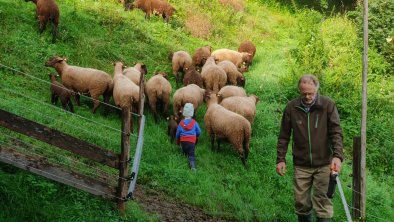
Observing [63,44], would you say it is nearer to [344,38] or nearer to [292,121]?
[292,121]

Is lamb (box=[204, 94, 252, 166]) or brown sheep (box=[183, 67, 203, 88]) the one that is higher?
brown sheep (box=[183, 67, 203, 88])

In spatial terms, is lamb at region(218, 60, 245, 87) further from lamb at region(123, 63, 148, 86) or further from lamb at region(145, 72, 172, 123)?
lamb at region(145, 72, 172, 123)

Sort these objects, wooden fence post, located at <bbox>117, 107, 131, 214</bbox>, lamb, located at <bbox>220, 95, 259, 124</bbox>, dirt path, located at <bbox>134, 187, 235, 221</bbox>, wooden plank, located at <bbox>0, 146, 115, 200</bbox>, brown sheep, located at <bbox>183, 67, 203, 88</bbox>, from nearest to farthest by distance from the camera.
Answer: wooden plank, located at <bbox>0, 146, 115, 200</bbox> → wooden fence post, located at <bbox>117, 107, 131, 214</bbox> → dirt path, located at <bbox>134, 187, 235, 221</bbox> → lamb, located at <bbox>220, 95, 259, 124</bbox> → brown sheep, located at <bbox>183, 67, 203, 88</bbox>

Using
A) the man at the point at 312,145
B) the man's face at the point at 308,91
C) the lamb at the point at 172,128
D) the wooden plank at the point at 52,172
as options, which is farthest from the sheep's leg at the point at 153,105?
the man's face at the point at 308,91

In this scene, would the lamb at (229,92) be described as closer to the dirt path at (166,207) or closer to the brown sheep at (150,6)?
the dirt path at (166,207)

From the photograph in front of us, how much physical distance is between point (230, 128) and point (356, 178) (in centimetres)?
289

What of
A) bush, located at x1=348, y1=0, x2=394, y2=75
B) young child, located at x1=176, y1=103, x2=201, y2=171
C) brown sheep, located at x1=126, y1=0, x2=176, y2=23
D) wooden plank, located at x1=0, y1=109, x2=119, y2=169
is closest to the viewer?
wooden plank, located at x1=0, y1=109, x2=119, y2=169

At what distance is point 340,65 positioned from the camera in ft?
57.7

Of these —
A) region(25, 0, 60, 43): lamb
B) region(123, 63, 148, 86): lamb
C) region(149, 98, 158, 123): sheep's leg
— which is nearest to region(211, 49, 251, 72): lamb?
region(123, 63, 148, 86): lamb

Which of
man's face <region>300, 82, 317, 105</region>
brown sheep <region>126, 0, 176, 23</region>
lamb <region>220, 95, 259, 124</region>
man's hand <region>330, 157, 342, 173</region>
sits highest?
brown sheep <region>126, 0, 176, 23</region>

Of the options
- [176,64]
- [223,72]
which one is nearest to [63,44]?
[176,64]

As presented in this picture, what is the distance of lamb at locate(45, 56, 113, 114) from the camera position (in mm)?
11531

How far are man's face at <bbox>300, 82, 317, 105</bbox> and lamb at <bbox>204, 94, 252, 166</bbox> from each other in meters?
4.44

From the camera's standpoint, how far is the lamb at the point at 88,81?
11.5 meters
